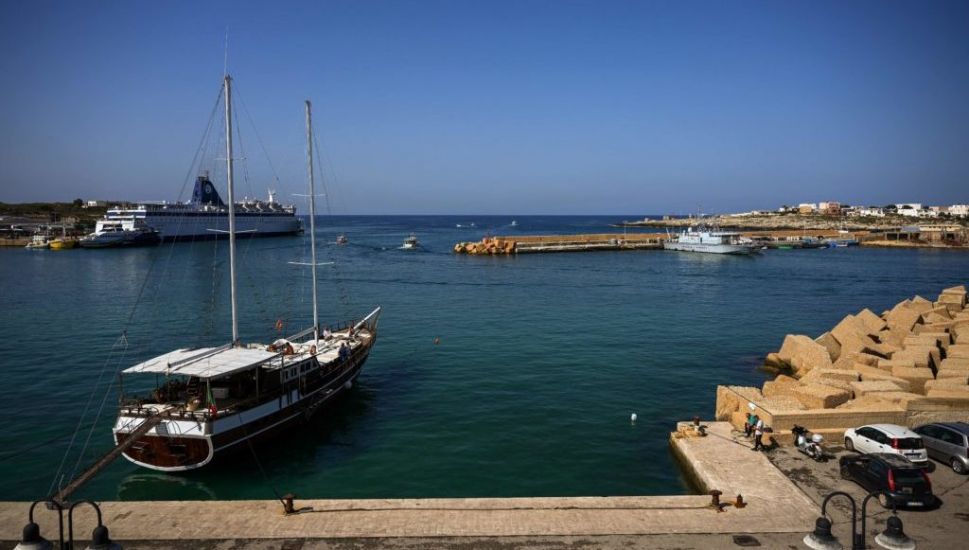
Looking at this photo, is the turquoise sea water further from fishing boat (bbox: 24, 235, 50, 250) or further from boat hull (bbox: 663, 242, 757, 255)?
fishing boat (bbox: 24, 235, 50, 250)

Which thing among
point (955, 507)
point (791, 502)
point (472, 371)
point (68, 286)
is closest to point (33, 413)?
point (472, 371)

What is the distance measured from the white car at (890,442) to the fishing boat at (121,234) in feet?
461

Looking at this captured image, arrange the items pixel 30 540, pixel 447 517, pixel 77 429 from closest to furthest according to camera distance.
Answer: pixel 30 540 → pixel 447 517 → pixel 77 429

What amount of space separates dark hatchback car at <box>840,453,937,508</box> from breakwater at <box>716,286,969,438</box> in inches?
160

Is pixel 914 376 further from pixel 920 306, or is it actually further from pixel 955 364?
pixel 920 306

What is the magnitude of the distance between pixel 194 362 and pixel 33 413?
10.4m

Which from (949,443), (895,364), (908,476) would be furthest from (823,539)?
(895,364)

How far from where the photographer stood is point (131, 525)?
15.0 metres

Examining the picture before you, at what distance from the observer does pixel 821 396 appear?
852 inches

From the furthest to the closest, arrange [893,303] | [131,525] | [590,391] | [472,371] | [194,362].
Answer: [893,303] → [472,371] → [590,391] → [194,362] → [131,525]

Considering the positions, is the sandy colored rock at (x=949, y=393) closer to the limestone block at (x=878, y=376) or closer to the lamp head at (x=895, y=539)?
the limestone block at (x=878, y=376)

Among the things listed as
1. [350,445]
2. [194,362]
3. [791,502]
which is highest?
[194,362]

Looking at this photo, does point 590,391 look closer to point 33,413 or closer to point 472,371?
point 472,371

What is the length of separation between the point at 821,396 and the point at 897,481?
270 inches
